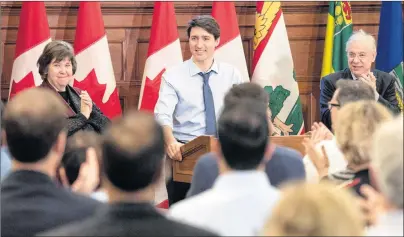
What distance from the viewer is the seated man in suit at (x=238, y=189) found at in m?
2.32

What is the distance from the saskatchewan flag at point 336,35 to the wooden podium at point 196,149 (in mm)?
2213

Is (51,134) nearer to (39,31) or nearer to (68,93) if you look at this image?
(68,93)

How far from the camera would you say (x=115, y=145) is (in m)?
2.00

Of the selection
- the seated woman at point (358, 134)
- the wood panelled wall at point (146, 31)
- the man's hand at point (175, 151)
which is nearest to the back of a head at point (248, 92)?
the seated woman at point (358, 134)

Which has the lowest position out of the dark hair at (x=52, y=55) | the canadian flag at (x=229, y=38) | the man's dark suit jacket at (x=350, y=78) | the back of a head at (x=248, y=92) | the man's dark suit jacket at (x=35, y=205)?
the man's dark suit jacket at (x=35, y=205)

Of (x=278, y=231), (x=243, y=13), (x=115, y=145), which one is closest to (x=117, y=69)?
(x=243, y=13)

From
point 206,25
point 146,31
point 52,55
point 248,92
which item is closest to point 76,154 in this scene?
point 248,92

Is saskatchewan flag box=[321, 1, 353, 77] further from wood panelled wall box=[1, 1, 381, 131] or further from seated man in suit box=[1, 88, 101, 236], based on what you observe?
seated man in suit box=[1, 88, 101, 236]

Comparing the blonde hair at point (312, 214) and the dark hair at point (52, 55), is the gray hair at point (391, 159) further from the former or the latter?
the dark hair at point (52, 55)

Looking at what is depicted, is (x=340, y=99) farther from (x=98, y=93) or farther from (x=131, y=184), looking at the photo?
(x=98, y=93)

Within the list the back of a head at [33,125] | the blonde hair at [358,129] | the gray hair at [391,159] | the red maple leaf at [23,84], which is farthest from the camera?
the red maple leaf at [23,84]

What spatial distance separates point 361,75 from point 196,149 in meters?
1.62

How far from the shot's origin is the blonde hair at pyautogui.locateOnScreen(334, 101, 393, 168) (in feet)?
9.12

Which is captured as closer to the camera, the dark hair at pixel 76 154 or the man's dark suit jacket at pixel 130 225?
the man's dark suit jacket at pixel 130 225
